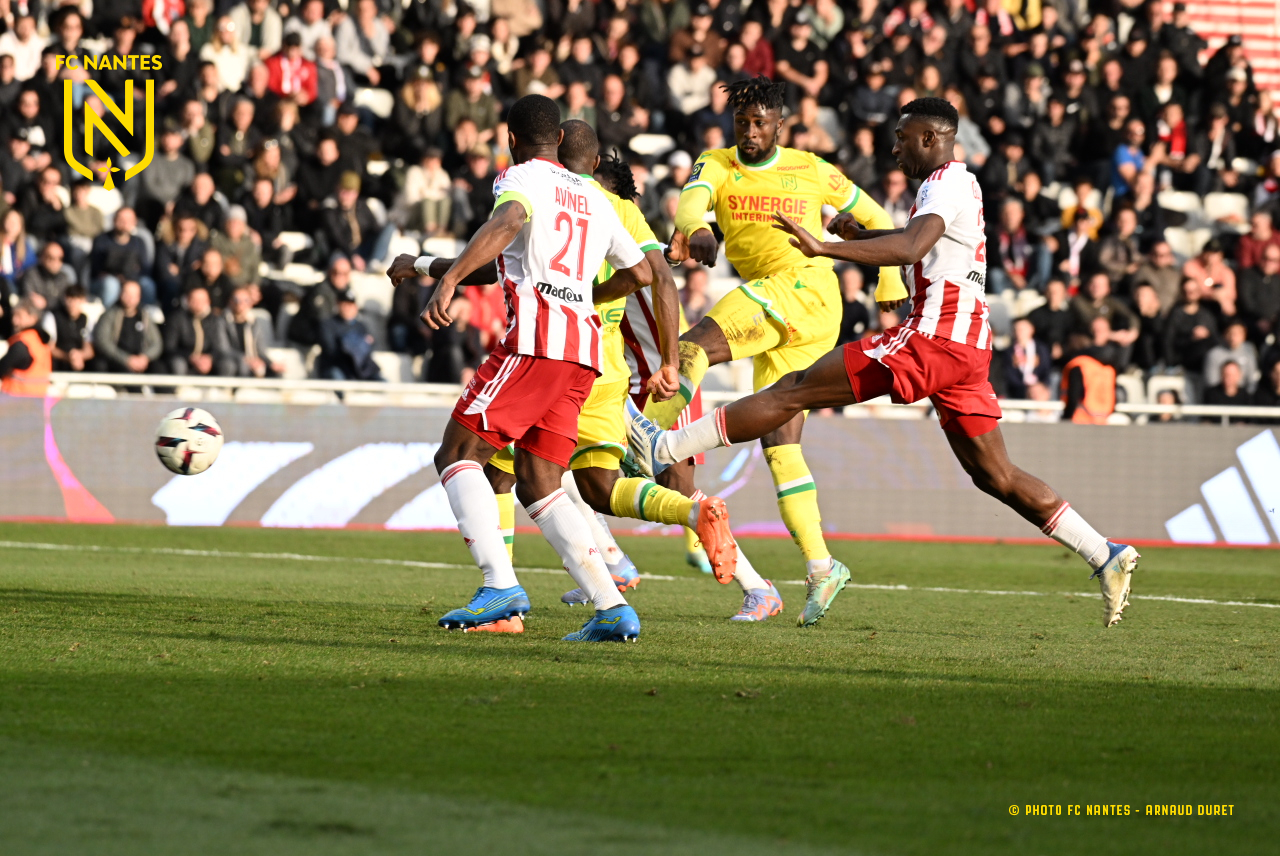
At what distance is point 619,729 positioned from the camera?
4.55 m

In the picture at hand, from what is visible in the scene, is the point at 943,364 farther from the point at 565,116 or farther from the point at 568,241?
the point at 565,116

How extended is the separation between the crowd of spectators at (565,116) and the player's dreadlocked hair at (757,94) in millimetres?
8206

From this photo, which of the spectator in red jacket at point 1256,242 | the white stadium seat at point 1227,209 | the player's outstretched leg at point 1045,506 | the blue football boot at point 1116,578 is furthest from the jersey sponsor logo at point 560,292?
the white stadium seat at point 1227,209

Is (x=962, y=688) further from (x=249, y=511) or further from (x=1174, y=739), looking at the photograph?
(x=249, y=511)

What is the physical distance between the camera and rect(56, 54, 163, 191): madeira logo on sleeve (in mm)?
16828

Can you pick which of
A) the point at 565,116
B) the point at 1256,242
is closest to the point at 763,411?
the point at 565,116

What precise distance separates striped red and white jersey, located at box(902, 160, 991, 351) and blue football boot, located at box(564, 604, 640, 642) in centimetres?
178

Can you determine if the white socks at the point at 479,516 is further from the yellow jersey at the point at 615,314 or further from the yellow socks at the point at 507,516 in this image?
the yellow jersey at the point at 615,314

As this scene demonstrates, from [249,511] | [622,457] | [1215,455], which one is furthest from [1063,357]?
[622,457]

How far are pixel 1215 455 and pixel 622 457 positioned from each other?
31.6 feet

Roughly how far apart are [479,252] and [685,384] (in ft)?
7.75

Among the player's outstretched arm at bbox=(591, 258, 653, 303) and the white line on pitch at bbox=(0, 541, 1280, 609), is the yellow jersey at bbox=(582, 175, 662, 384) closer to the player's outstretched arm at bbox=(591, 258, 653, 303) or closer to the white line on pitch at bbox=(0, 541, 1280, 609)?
the player's outstretched arm at bbox=(591, 258, 653, 303)

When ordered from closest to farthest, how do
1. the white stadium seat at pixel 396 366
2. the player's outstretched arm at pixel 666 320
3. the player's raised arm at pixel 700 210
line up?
the player's outstretched arm at pixel 666 320 → the player's raised arm at pixel 700 210 → the white stadium seat at pixel 396 366

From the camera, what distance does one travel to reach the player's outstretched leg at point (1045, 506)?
706 centimetres
